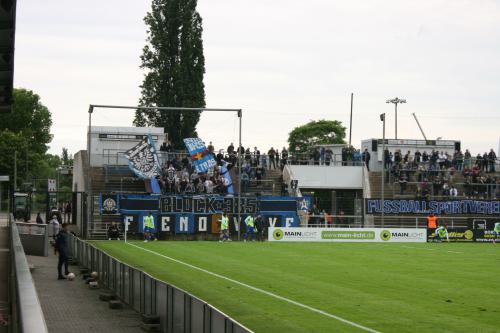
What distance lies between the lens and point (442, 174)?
217 ft

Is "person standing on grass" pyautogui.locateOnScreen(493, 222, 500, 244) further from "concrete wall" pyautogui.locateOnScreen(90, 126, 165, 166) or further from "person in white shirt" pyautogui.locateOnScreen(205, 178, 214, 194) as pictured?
"concrete wall" pyautogui.locateOnScreen(90, 126, 165, 166)

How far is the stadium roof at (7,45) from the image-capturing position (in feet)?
48.1

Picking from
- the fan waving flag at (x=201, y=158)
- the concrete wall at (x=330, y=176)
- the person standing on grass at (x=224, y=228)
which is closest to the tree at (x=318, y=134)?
the concrete wall at (x=330, y=176)

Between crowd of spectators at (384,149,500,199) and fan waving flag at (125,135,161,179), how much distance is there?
723 inches

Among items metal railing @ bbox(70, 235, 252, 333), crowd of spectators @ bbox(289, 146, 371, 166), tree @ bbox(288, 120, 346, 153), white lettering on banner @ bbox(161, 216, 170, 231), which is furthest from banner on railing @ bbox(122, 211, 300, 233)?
tree @ bbox(288, 120, 346, 153)

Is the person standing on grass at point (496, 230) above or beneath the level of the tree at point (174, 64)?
beneath

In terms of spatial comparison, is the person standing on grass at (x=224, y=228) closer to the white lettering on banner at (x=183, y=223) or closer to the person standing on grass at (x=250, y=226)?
the person standing on grass at (x=250, y=226)

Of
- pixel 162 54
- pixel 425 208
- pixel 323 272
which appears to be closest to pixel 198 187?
pixel 425 208

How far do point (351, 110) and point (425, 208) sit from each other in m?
63.8

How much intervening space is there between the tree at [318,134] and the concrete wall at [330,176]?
71518 millimetres

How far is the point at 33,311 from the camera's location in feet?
22.5

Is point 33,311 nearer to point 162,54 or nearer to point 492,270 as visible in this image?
point 492,270

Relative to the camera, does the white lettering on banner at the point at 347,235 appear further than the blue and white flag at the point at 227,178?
No

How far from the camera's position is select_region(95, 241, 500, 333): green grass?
1898cm
